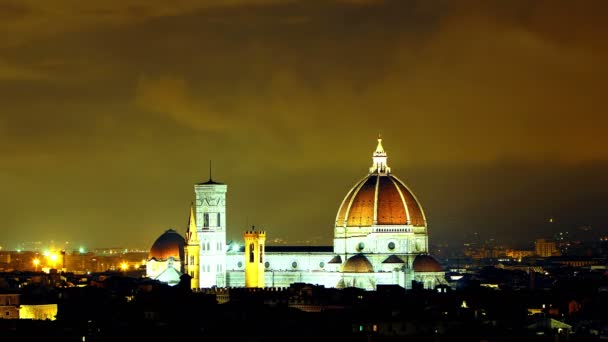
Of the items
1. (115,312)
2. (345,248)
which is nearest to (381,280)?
(345,248)

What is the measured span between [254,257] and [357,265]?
9371 millimetres

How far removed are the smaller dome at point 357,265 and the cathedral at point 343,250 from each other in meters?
0.07

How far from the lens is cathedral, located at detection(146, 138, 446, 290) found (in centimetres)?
15500

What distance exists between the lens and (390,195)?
521 ft

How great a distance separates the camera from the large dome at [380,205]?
15788cm

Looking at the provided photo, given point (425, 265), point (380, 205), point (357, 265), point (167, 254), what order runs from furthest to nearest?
point (167, 254), point (380, 205), point (425, 265), point (357, 265)

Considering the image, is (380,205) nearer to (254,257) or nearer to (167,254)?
(254,257)

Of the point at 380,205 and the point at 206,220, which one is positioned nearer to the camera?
the point at 380,205

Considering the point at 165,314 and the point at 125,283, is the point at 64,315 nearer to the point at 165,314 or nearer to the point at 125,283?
the point at 165,314

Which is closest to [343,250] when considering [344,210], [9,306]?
[344,210]

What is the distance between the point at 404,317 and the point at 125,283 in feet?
172

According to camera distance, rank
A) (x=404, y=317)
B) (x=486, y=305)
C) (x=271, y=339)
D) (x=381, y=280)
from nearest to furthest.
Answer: (x=271, y=339)
(x=404, y=317)
(x=486, y=305)
(x=381, y=280)

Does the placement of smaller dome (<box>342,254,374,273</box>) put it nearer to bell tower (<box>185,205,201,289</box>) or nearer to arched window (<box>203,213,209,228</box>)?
bell tower (<box>185,205,201,289</box>)

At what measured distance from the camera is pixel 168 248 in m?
175
